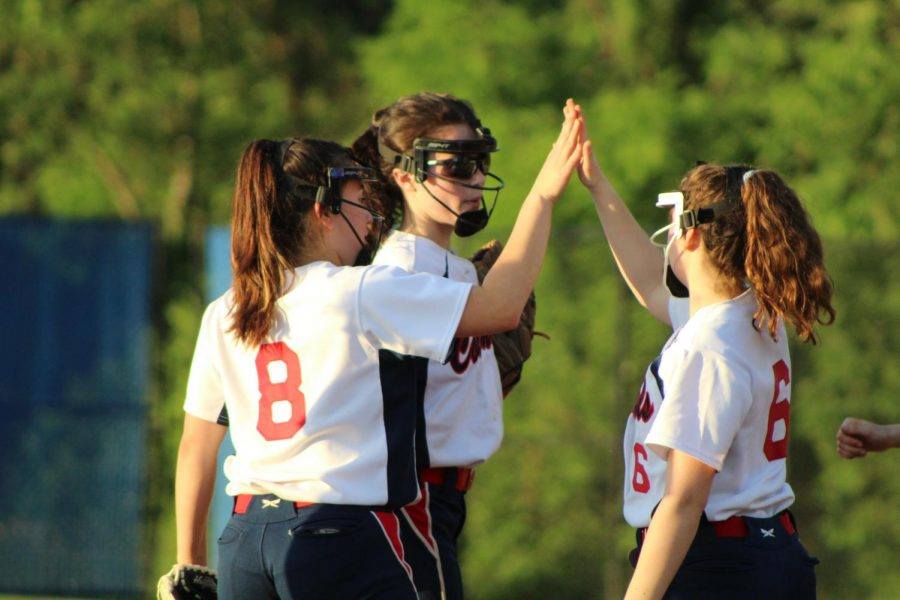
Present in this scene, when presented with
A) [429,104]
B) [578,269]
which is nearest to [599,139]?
[578,269]

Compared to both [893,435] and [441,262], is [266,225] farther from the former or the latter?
[893,435]

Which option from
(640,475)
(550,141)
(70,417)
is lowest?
(70,417)

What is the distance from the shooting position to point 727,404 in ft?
9.91

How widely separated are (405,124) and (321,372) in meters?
1.25

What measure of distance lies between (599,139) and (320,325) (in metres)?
7.64

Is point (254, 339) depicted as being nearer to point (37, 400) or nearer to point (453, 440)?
point (453, 440)

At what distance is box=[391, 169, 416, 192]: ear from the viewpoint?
13.2 ft

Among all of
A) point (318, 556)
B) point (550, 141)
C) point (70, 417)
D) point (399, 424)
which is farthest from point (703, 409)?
point (550, 141)

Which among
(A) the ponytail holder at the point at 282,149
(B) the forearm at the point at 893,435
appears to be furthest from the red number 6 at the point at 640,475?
(A) the ponytail holder at the point at 282,149

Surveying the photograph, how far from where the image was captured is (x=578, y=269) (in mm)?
7707

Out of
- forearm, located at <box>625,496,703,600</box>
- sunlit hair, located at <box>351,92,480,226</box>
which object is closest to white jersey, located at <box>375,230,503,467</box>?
sunlit hair, located at <box>351,92,480,226</box>

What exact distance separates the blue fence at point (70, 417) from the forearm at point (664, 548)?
583cm

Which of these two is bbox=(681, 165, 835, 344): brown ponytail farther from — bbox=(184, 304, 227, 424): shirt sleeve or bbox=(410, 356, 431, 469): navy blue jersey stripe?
bbox=(184, 304, 227, 424): shirt sleeve

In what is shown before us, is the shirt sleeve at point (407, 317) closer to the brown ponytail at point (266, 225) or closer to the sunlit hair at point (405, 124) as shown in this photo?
the brown ponytail at point (266, 225)
